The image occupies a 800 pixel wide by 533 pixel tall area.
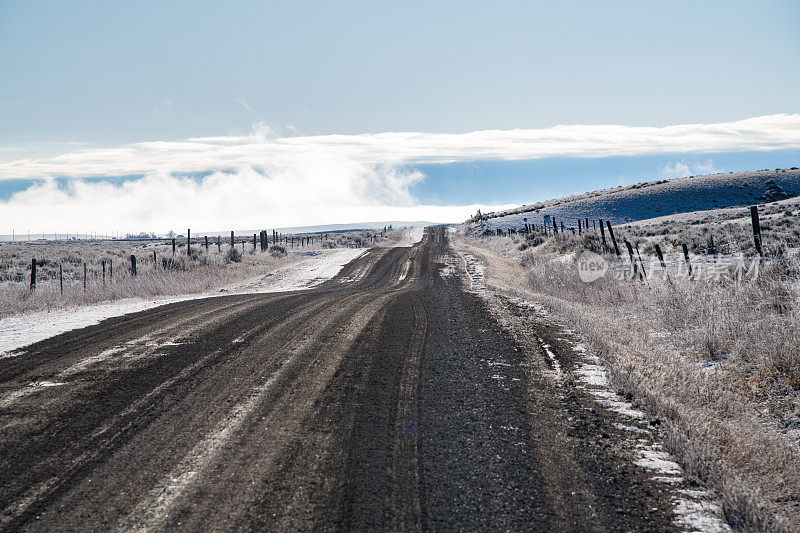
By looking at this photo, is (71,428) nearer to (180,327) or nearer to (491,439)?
(491,439)

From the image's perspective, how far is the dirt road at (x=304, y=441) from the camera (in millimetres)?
3439

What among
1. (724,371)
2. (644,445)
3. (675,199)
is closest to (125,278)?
(724,371)

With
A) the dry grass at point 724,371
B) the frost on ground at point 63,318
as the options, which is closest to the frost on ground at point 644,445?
the dry grass at point 724,371

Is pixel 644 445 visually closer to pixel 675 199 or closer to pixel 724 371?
pixel 724 371

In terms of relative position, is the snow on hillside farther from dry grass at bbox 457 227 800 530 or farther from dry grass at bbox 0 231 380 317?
dry grass at bbox 457 227 800 530

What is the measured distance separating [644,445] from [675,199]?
86.0m

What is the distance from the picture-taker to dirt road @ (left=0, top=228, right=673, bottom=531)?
11.3 ft

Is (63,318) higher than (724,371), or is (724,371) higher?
(63,318)

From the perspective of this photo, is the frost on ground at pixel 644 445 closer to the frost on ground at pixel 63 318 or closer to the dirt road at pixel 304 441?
the dirt road at pixel 304 441

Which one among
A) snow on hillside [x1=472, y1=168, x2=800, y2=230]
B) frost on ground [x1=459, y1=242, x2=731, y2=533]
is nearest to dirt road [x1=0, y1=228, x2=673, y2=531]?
frost on ground [x1=459, y1=242, x2=731, y2=533]

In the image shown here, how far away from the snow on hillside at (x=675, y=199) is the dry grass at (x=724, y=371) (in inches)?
2333

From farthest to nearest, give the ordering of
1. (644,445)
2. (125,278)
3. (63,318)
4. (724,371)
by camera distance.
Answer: (125,278), (63,318), (724,371), (644,445)

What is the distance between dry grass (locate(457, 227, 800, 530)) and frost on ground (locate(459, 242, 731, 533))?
0.38 ft

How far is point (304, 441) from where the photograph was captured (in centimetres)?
452
